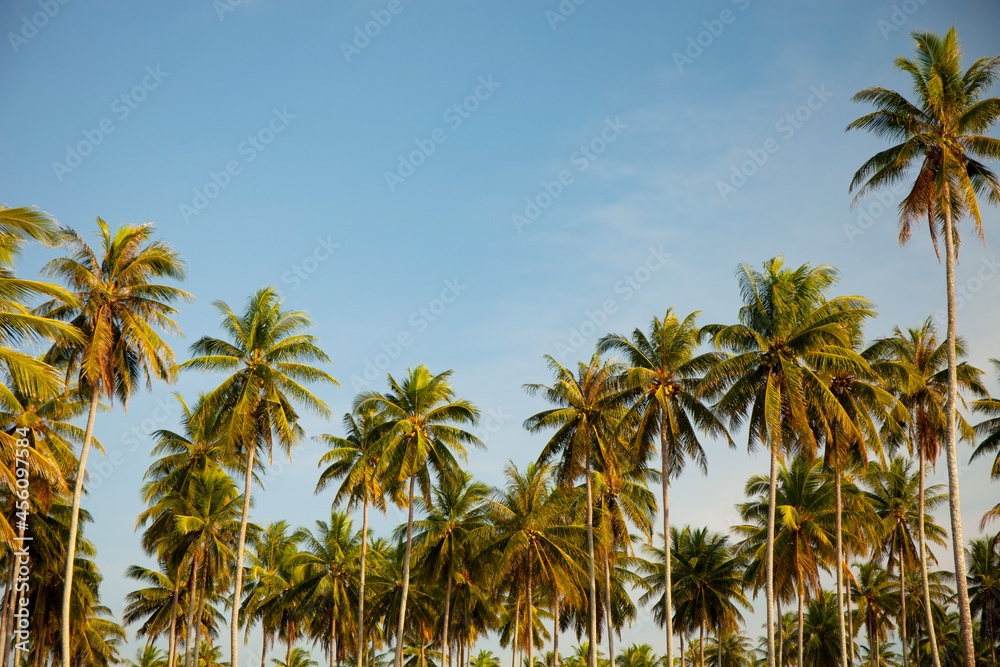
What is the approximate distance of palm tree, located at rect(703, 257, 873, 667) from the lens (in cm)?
2914

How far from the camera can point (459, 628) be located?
→ 178ft

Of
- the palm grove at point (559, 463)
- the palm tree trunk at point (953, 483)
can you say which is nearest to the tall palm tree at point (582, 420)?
the palm grove at point (559, 463)

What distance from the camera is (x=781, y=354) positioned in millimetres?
30062

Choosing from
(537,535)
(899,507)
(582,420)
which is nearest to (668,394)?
(582,420)

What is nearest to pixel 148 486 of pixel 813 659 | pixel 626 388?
pixel 626 388

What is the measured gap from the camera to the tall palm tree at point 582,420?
3759cm

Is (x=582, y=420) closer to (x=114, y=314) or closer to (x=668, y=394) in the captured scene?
(x=668, y=394)

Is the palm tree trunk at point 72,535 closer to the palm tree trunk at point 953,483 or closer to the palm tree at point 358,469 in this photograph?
the palm tree at point 358,469

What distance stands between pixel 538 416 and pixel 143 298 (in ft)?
60.9

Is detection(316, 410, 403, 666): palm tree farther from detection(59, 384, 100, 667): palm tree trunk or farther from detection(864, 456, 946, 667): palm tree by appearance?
detection(864, 456, 946, 667): palm tree

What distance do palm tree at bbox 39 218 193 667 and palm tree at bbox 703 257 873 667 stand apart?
2137cm

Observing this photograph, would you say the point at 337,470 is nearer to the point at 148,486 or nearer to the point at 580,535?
the point at 148,486

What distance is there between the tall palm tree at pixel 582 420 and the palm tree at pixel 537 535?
2.85 metres

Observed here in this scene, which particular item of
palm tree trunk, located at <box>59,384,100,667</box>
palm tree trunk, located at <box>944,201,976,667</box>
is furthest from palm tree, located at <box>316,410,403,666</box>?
palm tree trunk, located at <box>944,201,976,667</box>
